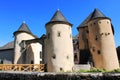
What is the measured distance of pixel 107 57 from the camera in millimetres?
30219

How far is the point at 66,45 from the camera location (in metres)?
27.5

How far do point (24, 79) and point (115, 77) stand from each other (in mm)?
2925

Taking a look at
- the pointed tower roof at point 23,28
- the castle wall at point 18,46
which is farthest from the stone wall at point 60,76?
the pointed tower roof at point 23,28

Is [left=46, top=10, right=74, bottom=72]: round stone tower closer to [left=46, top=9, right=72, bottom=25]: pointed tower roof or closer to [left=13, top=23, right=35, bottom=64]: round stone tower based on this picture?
[left=46, top=9, right=72, bottom=25]: pointed tower roof

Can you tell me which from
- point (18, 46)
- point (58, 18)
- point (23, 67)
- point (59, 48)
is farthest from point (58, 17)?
point (18, 46)

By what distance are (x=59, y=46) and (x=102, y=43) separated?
376 inches

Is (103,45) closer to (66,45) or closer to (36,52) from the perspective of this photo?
(66,45)

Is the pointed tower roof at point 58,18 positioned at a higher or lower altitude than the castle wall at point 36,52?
higher

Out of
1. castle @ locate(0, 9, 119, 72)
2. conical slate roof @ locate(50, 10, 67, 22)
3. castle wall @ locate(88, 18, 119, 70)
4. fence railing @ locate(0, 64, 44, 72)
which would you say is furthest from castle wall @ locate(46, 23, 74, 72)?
castle wall @ locate(88, 18, 119, 70)

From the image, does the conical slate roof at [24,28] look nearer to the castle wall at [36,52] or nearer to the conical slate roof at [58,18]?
the castle wall at [36,52]

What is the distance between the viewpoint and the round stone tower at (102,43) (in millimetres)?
30172

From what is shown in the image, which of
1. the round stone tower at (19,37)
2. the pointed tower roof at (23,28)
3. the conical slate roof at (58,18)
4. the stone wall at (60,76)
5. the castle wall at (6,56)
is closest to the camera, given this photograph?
the stone wall at (60,76)

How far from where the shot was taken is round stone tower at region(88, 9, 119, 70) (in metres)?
30.2

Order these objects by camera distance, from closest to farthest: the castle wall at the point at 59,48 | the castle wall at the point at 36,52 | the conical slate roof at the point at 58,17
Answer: the castle wall at the point at 59,48, the conical slate roof at the point at 58,17, the castle wall at the point at 36,52
